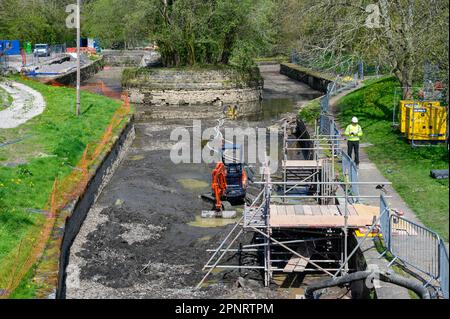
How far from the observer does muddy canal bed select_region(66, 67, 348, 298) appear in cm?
1598

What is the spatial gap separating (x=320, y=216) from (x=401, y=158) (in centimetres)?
967

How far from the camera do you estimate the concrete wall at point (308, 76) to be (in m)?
60.4

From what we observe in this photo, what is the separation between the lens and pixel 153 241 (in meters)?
19.6

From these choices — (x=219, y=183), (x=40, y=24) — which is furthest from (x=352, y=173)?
(x=40, y=24)

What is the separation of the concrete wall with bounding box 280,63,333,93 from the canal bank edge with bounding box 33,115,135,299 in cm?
3294

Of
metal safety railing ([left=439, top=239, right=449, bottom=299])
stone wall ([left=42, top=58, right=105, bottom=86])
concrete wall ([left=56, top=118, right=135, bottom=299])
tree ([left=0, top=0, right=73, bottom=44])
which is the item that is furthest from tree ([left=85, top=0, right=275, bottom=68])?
metal safety railing ([left=439, top=239, right=449, bottom=299])

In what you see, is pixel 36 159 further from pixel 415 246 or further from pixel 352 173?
pixel 415 246

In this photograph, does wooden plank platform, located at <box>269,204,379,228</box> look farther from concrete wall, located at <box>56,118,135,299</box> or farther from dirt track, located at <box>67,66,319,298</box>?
concrete wall, located at <box>56,118,135,299</box>

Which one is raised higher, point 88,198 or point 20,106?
point 20,106

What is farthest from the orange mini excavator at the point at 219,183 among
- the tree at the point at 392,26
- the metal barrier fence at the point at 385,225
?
the tree at the point at 392,26

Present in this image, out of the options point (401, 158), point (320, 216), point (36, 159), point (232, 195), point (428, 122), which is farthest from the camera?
point (428, 122)

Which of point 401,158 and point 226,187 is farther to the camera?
point 401,158
